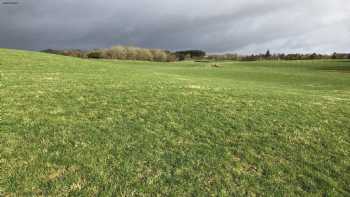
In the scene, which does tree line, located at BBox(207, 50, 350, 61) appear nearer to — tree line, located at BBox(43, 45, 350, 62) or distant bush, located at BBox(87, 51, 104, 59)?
tree line, located at BBox(43, 45, 350, 62)

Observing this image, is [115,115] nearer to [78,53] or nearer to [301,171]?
[301,171]

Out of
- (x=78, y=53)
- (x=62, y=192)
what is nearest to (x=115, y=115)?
(x=62, y=192)

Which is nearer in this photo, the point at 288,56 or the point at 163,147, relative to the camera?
the point at 163,147

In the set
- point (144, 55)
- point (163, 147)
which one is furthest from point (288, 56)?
point (163, 147)

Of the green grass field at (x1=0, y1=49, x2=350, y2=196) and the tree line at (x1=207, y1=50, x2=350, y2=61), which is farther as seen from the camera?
the tree line at (x1=207, y1=50, x2=350, y2=61)

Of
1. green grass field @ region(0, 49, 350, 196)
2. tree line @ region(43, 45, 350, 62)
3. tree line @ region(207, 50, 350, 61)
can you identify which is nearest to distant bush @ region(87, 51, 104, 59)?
tree line @ region(43, 45, 350, 62)

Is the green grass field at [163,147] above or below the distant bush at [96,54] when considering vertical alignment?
below

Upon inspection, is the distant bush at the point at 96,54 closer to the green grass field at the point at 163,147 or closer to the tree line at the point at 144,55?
the tree line at the point at 144,55

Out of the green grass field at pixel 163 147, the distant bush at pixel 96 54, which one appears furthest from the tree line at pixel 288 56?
the green grass field at pixel 163 147

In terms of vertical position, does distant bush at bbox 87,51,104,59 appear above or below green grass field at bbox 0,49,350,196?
above

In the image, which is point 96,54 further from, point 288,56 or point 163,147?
point 163,147

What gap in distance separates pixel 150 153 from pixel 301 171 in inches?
179

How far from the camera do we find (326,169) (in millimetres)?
10375

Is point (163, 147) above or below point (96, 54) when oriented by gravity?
below
